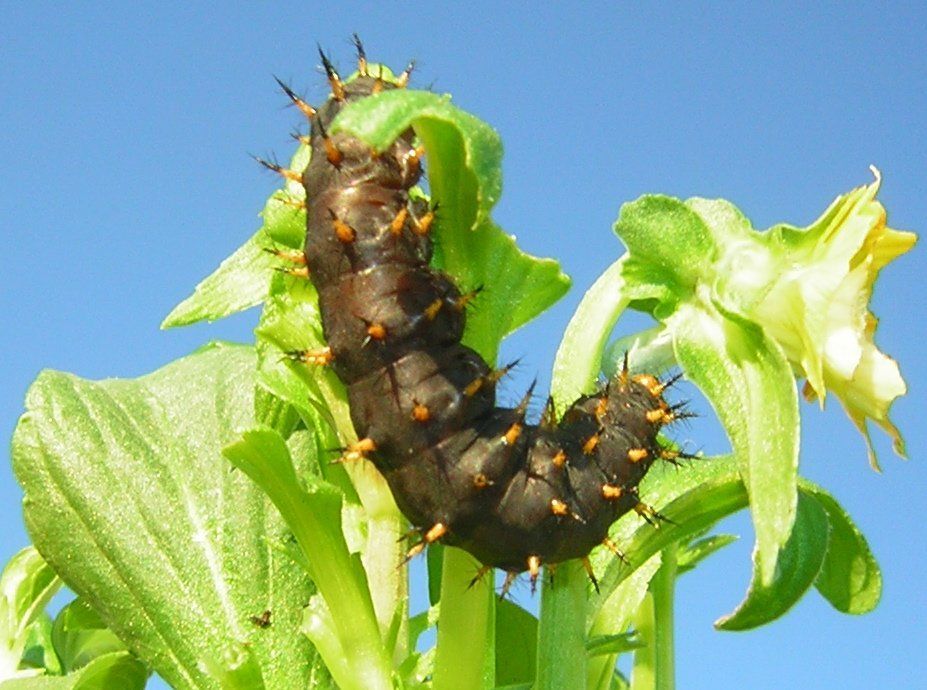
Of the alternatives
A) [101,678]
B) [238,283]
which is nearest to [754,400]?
[238,283]

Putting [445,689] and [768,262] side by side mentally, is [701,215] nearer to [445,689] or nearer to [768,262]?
[768,262]

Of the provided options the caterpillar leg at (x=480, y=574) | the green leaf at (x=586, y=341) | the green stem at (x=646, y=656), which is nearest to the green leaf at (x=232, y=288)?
the green leaf at (x=586, y=341)

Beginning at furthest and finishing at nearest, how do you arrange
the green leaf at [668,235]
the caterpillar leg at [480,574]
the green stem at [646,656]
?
the green stem at [646,656] → the green leaf at [668,235] → the caterpillar leg at [480,574]

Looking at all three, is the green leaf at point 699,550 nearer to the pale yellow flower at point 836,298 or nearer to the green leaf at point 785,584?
the green leaf at point 785,584

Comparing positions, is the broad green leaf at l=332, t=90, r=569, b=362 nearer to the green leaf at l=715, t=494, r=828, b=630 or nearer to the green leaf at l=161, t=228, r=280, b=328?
the green leaf at l=161, t=228, r=280, b=328

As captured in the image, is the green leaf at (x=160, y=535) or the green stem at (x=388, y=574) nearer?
the green stem at (x=388, y=574)

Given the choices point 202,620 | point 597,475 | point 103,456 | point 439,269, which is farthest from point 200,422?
point 597,475

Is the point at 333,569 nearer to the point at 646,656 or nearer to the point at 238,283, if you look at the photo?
the point at 238,283
